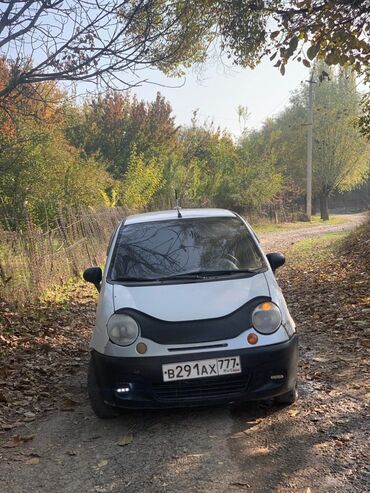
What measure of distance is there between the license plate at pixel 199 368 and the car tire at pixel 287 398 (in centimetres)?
61

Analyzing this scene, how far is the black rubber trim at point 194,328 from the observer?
3.65 metres

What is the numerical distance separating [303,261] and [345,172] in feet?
93.4

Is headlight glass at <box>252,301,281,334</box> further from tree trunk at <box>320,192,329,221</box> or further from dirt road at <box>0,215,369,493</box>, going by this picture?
tree trunk at <box>320,192,329,221</box>

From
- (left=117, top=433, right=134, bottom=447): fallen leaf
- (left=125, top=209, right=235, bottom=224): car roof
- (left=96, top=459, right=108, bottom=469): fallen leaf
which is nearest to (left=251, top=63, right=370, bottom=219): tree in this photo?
(left=125, top=209, right=235, bottom=224): car roof

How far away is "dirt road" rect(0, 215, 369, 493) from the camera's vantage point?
3.00m

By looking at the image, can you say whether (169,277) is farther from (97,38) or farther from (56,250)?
(56,250)

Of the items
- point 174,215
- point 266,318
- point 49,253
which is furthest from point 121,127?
point 266,318

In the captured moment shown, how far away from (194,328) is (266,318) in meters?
0.59

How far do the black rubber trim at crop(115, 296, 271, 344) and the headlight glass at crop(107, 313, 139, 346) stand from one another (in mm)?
52

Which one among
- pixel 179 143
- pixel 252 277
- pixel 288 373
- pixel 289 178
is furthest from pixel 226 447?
pixel 289 178

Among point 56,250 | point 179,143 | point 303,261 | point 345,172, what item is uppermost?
point 179,143

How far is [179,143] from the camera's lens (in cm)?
3781

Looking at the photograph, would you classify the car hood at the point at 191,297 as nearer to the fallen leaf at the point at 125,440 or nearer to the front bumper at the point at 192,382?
the front bumper at the point at 192,382

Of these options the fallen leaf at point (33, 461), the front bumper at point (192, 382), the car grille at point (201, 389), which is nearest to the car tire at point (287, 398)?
the front bumper at point (192, 382)
